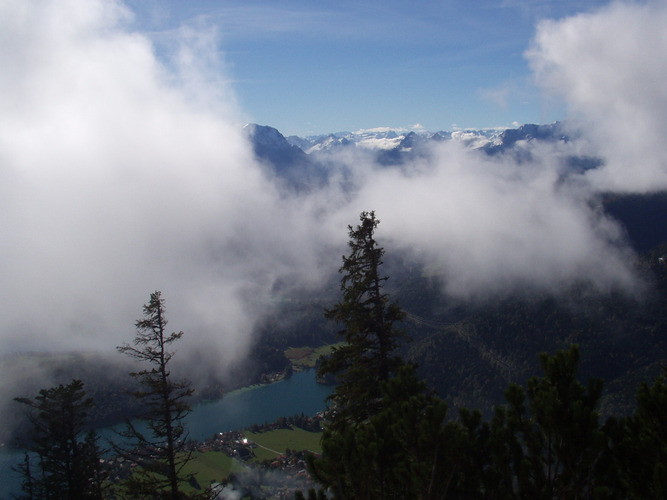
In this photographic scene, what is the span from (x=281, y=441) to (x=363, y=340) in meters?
133

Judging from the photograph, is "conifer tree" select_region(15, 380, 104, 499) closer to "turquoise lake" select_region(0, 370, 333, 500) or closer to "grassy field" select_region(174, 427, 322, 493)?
"grassy field" select_region(174, 427, 322, 493)

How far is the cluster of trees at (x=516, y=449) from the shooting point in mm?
9938

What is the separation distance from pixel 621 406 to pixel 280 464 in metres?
123

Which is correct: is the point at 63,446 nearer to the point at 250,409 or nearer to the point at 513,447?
the point at 513,447

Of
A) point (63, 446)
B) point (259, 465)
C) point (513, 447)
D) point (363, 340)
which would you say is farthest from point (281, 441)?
point (513, 447)

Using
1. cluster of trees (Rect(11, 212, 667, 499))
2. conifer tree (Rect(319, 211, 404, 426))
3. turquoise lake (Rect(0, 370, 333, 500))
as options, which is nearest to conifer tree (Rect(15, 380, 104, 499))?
conifer tree (Rect(319, 211, 404, 426))

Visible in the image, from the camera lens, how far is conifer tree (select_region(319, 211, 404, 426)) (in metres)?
17.6

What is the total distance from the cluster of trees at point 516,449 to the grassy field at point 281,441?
404 ft

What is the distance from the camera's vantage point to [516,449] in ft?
36.5

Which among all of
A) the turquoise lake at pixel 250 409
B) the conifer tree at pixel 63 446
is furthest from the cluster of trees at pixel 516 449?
the turquoise lake at pixel 250 409

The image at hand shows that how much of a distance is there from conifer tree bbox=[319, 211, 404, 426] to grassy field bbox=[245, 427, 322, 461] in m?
117

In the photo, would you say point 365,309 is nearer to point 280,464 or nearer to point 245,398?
point 280,464

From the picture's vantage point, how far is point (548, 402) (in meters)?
10.2

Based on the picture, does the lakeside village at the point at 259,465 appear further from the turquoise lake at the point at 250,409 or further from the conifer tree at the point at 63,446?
the conifer tree at the point at 63,446
